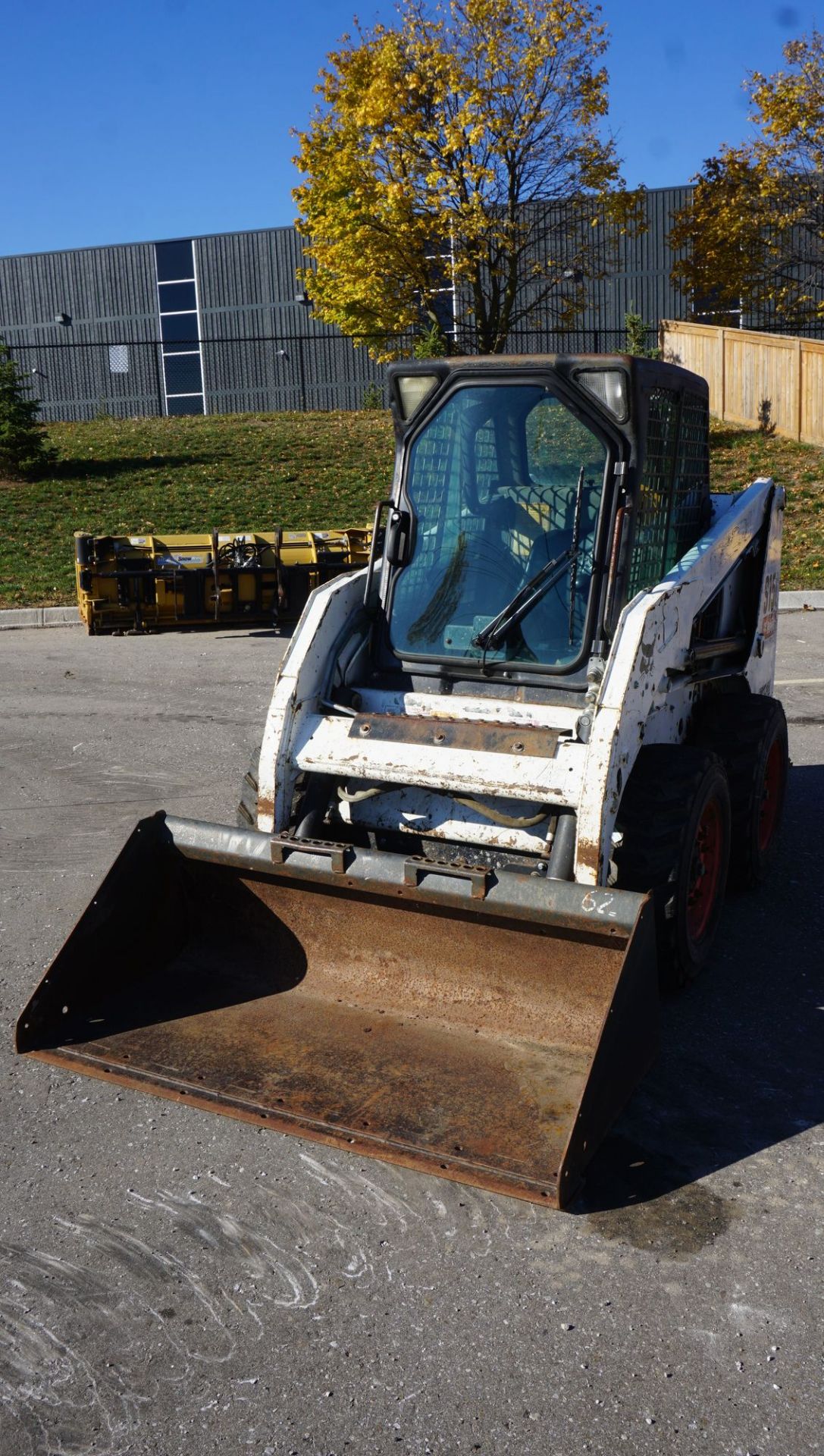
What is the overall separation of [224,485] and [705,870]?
1753 cm

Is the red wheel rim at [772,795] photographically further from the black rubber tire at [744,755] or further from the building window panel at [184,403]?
the building window panel at [184,403]

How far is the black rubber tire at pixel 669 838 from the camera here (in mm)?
4844

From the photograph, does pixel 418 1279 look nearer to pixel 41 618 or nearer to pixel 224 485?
pixel 41 618

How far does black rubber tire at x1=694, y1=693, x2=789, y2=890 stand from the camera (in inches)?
237

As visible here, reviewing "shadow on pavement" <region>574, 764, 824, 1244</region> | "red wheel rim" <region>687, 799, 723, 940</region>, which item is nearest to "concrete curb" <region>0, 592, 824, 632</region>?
"shadow on pavement" <region>574, 764, 824, 1244</region>

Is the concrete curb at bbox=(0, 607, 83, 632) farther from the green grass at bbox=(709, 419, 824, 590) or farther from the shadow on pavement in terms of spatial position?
the shadow on pavement

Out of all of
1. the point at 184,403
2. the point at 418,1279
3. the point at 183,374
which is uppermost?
the point at 183,374

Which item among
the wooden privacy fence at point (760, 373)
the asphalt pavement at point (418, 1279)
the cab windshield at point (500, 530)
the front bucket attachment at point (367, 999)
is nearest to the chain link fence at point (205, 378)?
the wooden privacy fence at point (760, 373)

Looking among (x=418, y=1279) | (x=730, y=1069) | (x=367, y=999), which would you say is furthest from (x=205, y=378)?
(x=418, y=1279)

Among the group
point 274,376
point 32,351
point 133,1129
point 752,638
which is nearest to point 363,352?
point 274,376

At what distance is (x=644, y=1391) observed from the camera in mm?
3160

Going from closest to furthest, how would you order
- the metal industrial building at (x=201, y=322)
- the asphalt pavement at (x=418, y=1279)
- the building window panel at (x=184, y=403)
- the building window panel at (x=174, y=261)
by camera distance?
1. the asphalt pavement at (x=418, y=1279)
2. the metal industrial building at (x=201, y=322)
3. the building window panel at (x=184, y=403)
4. the building window panel at (x=174, y=261)

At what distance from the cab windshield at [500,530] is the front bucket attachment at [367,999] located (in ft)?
3.85

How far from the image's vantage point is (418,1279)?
3580mm
